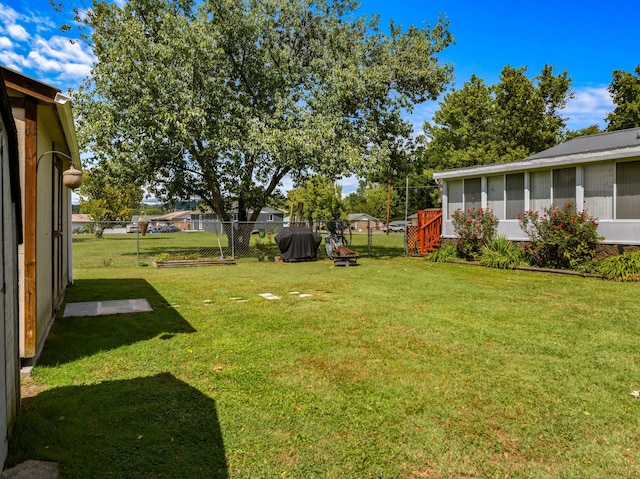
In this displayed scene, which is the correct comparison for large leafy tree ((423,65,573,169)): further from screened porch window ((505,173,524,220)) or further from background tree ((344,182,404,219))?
background tree ((344,182,404,219))

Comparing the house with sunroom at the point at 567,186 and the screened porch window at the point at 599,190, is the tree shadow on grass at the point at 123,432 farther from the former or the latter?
the screened porch window at the point at 599,190

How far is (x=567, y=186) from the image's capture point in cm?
1196

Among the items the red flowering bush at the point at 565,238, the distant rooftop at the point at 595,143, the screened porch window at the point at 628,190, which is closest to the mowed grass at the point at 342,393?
the red flowering bush at the point at 565,238

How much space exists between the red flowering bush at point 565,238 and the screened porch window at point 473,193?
9.30 feet

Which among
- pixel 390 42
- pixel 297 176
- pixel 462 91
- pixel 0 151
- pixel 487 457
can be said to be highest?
pixel 462 91

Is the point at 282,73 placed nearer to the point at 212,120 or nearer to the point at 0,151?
the point at 212,120

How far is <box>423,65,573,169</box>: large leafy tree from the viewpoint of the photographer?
2809 cm

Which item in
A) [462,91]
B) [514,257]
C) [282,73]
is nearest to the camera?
[514,257]

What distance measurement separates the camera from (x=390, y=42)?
17.4 m

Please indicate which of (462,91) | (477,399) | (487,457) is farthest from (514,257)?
(462,91)

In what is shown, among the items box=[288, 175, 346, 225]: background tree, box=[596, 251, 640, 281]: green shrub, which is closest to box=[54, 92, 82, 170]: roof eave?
box=[596, 251, 640, 281]: green shrub

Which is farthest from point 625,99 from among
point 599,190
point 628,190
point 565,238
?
point 565,238

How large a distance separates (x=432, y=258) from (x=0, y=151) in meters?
13.5

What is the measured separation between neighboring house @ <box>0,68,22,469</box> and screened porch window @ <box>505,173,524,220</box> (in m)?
13.2
